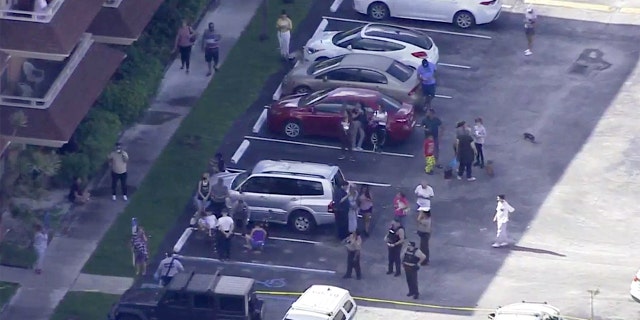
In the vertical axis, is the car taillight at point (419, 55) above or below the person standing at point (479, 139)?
above

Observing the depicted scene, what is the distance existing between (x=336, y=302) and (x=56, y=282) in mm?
7903

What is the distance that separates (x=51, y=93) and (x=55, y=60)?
3.15 ft

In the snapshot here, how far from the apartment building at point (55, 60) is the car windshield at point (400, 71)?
26.4 ft

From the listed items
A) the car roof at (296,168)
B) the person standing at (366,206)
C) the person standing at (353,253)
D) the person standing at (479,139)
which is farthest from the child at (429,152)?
the person standing at (353,253)

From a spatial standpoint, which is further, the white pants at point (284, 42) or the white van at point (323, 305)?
the white pants at point (284, 42)

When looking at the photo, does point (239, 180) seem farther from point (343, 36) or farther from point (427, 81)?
point (343, 36)

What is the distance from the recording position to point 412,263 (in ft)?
150

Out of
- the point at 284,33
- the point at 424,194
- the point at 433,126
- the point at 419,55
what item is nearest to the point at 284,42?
the point at 284,33

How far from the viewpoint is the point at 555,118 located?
55.0m

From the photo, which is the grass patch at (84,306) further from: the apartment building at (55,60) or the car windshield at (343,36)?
the car windshield at (343,36)

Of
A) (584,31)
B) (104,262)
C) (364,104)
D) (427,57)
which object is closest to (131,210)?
(104,262)

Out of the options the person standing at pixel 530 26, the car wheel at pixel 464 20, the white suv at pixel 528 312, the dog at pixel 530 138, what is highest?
the car wheel at pixel 464 20

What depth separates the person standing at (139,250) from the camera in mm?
47406

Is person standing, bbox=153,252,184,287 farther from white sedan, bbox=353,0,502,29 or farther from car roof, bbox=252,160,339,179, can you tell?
white sedan, bbox=353,0,502,29
